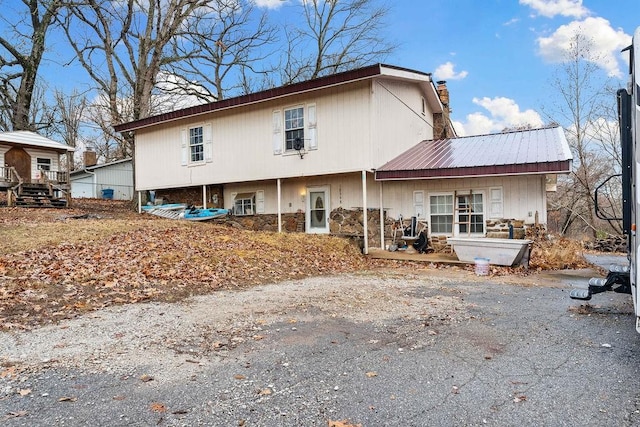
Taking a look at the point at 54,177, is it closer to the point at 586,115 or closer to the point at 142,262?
the point at 142,262

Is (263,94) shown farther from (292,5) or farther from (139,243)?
(292,5)

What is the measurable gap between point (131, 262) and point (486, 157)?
9489mm

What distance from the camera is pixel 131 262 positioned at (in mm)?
7660

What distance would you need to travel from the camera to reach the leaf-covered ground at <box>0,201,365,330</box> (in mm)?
5695

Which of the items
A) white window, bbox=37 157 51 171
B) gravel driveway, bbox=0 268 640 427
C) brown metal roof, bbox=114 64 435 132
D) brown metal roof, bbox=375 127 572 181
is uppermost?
brown metal roof, bbox=114 64 435 132

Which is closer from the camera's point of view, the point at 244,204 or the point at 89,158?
the point at 244,204

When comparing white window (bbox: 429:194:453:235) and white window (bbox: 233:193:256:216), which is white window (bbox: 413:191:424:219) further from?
white window (bbox: 233:193:256:216)

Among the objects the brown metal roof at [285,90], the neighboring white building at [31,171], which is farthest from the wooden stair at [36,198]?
the brown metal roof at [285,90]

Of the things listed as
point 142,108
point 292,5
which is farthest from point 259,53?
point 142,108

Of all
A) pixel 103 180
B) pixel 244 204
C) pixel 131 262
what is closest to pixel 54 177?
pixel 103 180

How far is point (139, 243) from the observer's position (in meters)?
9.23

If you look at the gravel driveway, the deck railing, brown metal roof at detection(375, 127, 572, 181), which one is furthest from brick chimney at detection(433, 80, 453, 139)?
the deck railing

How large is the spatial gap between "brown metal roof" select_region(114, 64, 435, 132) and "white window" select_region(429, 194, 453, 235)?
401cm

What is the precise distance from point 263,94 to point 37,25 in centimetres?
1822
